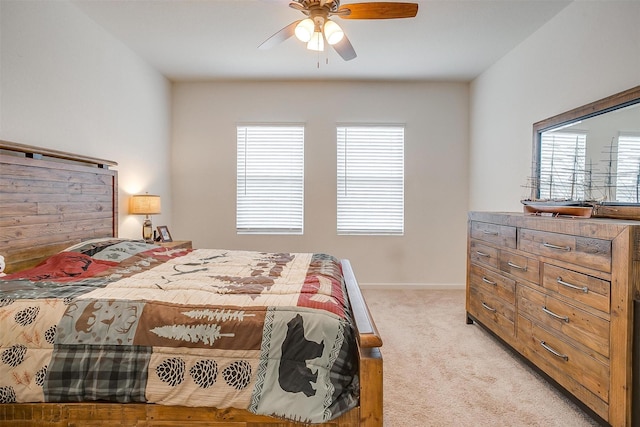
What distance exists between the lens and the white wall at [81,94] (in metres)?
2.29

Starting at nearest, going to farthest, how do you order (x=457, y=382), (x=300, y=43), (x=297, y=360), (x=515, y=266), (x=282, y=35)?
(x=297, y=360)
(x=457, y=382)
(x=282, y=35)
(x=515, y=266)
(x=300, y=43)

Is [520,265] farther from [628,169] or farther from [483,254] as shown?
[628,169]

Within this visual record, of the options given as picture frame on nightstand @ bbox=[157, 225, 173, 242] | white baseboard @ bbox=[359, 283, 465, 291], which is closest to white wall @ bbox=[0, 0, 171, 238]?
picture frame on nightstand @ bbox=[157, 225, 173, 242]

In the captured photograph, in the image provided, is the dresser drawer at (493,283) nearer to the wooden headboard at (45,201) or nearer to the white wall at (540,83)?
the white wall at (540,83)

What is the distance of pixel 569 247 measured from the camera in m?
1.99

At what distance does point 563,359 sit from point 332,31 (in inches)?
96.1

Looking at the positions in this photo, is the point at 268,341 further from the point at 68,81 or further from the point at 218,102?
the point at 218,102

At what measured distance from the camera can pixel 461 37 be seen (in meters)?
3.27

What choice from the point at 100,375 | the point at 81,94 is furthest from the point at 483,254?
the point at 81,94

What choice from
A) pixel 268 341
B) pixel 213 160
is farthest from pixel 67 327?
pixel 213 160

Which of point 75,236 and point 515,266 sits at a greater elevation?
point 75,236

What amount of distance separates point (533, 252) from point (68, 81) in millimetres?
3782

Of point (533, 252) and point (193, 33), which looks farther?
point (193, 33)

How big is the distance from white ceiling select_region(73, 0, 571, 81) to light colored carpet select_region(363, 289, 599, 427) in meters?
2.57
